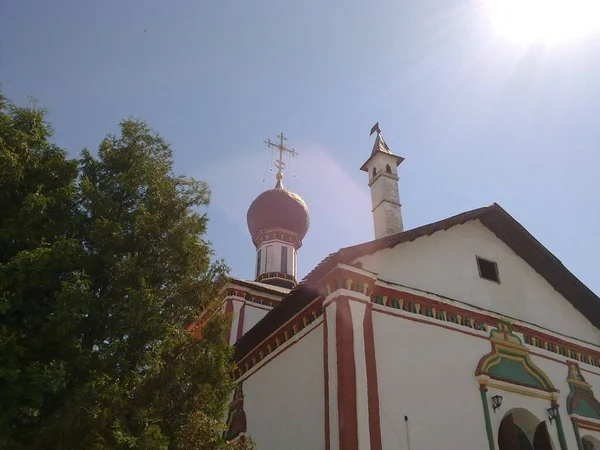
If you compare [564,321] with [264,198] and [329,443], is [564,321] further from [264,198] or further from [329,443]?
[264,198]

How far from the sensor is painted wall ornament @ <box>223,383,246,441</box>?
11.4 m

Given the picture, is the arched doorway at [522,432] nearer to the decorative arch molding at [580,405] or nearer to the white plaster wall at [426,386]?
the decorative arch molding at [580,405]

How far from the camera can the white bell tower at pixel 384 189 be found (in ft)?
45.1

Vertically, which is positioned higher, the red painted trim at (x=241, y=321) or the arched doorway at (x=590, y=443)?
the red painted trim at (x=241, y=321)

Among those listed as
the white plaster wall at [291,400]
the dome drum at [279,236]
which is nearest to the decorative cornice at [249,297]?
the white plaster wall at [291,400]

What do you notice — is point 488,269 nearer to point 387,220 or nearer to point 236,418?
point 387,220

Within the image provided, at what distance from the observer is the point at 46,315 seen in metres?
6.83

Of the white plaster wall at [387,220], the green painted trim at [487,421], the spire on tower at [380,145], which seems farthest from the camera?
the spire on tower at [380,145]

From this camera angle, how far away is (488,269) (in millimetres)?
11500

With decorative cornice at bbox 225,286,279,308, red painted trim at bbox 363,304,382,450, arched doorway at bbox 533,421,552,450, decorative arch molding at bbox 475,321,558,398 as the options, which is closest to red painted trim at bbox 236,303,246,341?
decorative cornice at bbox 225,286,279,308

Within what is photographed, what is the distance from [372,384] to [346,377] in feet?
1.47

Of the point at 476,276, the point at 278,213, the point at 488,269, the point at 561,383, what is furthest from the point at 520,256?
the point at 278,213

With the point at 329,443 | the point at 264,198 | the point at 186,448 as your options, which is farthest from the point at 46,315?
the point at 264,198

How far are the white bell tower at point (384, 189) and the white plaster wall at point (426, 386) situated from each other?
4225 mm
